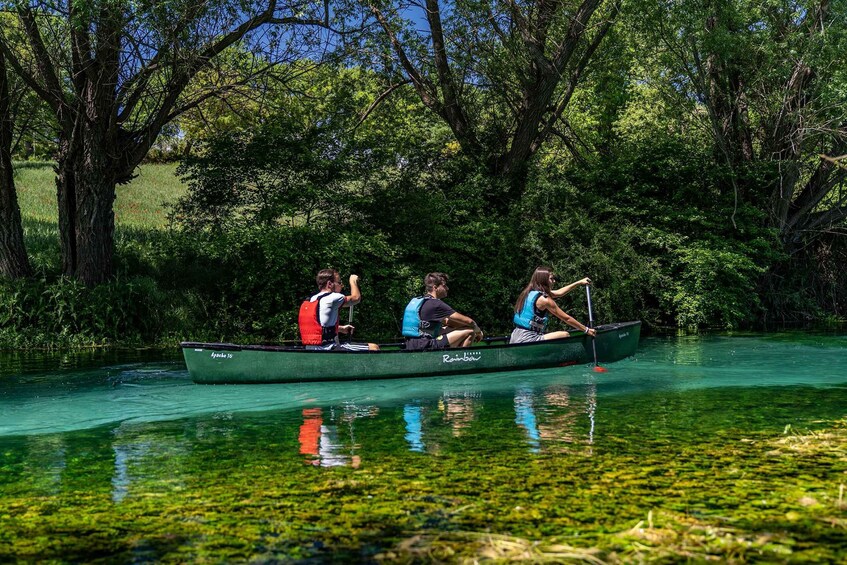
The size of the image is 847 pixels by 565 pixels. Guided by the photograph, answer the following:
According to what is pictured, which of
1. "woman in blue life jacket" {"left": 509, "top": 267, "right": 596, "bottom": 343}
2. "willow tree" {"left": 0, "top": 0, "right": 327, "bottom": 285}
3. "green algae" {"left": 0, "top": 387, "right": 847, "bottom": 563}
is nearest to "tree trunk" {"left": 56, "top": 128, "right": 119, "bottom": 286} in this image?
"willow tree" {"left": 0, "top": 0, "right": 327, "bottom": 285}

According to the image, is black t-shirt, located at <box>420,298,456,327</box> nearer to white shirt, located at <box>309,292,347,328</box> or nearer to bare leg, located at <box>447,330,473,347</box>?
bare leg, located at <box>447,330,473,347</box>

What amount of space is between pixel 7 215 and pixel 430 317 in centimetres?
943

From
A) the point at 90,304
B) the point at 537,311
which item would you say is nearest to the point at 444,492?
the point at 537,311

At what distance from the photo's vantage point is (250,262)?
1792 cm

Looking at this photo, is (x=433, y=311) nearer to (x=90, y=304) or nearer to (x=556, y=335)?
(x=556, y=335)

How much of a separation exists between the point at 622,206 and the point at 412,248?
219 inches

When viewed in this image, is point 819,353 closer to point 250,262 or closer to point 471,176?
point 471,176

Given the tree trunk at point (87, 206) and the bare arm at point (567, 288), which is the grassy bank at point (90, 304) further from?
the bare arm at point (567, 288)

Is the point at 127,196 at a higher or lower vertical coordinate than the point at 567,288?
higher

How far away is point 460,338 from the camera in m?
13.2

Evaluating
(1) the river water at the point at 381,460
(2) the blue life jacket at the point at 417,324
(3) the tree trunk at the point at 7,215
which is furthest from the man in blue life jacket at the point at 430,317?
(3) the tree trunk at the point at 7,215

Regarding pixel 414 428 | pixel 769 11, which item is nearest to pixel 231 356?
pixel 414 428

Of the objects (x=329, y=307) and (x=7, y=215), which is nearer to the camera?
(x=329, y=307)

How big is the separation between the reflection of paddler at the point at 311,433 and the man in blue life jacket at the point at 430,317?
106 inches
